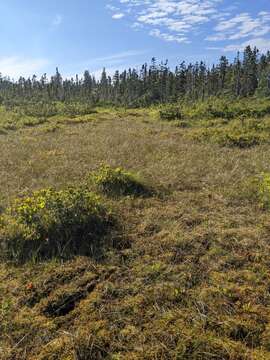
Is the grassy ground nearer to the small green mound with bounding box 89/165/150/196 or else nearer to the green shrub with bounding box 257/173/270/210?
the green shrub with bounding box 257/173/270/210

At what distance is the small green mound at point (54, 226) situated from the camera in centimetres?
455

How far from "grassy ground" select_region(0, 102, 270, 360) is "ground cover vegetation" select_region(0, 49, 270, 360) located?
0.01 meters

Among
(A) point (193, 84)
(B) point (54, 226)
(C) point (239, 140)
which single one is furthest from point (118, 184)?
(A) point (193, 84)

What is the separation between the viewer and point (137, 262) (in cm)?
420

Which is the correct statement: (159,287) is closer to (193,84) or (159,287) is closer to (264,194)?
(264,194)

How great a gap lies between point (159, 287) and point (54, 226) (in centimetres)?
193

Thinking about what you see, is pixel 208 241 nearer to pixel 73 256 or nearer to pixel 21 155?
pixel 73 256

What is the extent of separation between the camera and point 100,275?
398 centimetres

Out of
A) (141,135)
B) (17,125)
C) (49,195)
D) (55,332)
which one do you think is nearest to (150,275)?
(55,332)

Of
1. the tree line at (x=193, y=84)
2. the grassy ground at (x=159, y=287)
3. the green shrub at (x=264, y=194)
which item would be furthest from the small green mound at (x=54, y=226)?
the tree line at (x=193, y=84)

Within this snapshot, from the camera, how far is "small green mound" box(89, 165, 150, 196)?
21.5 ft

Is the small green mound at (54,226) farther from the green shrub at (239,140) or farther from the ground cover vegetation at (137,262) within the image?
the green shrub at (239,140)

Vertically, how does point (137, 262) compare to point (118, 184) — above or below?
below

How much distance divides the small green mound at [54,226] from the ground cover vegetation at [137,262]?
0.02 m
